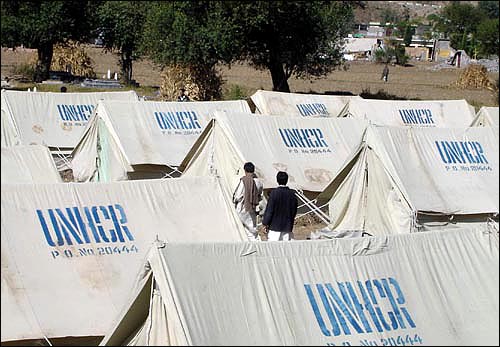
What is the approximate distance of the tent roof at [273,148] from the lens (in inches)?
598

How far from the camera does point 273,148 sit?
15492mm

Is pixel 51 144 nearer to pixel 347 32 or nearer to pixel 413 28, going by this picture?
pixel 347 32

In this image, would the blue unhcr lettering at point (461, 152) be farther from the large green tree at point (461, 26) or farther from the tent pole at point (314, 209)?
the large green tree at point (461, 26)

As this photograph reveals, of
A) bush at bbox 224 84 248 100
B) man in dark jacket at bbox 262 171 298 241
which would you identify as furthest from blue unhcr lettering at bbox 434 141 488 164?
bush at bbox 224 84 248 100

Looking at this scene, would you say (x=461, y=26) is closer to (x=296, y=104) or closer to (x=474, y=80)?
(x=474, y=80)

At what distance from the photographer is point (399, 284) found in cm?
733

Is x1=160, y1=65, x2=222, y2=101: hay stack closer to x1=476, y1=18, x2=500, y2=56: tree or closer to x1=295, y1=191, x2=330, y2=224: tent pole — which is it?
x1=295, y1=191, x2=330, y2=224: tent pole

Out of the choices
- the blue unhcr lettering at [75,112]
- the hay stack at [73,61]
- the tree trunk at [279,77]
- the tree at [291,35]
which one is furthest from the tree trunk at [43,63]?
the blue unhcr lettering at [75,112]

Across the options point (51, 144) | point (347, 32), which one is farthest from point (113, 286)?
point (347, 32)

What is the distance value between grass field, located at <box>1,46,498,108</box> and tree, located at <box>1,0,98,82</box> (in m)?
1.65

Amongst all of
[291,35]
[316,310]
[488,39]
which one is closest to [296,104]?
[291,35]

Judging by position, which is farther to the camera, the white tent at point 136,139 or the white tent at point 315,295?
the white tent at point 136,139

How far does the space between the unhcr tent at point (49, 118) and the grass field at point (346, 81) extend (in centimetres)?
1178

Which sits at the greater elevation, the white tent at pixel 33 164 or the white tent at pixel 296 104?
the white tent at pixel 33 164
